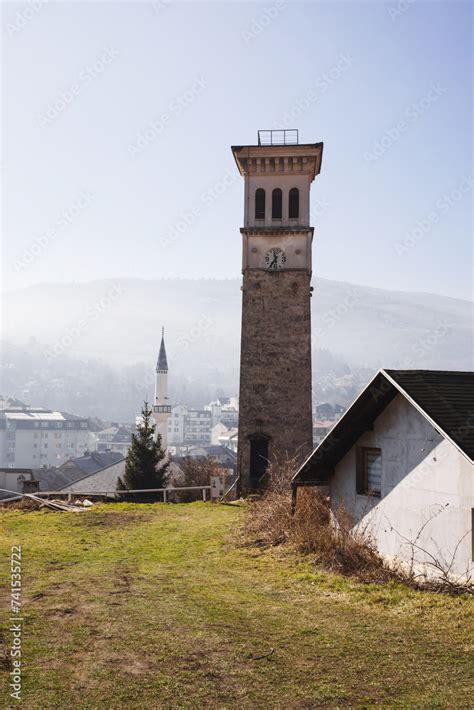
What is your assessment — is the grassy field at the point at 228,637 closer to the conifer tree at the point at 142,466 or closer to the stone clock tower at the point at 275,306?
the stone clock tower at the point at 275,306

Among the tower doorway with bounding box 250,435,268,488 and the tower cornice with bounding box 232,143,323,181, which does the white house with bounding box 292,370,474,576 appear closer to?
the tower doorway with bounding box 250,435,268,488

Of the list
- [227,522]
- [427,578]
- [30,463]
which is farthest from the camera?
[30,463]

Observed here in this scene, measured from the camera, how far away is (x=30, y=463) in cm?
14250

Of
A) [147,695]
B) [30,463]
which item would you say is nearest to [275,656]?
[147,695]

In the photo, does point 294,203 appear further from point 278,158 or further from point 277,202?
point 278,158

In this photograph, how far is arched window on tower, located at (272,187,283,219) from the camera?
31562 mm

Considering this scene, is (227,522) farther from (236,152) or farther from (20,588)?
(236,152)

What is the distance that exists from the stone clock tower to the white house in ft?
→ 48.6

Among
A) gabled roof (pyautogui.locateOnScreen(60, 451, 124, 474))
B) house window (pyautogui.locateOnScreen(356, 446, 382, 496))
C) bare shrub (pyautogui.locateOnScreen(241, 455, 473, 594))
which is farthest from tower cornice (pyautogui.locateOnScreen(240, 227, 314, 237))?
gabled roof (pyautogui.locateOnScreen(60, 451, 124, 474))

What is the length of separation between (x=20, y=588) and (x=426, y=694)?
716cm

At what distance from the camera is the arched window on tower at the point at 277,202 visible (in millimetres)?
31562

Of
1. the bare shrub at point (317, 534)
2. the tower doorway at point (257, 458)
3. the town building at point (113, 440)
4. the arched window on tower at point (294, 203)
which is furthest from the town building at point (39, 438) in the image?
the bare shrub at point (317, 534)

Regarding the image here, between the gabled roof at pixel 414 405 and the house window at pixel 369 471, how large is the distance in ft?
1.41

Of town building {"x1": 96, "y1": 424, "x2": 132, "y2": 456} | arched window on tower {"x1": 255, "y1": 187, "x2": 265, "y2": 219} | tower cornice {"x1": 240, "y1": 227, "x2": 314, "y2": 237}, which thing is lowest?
town building {"x1": 96, "y1": 424, "x2": 132, "y2": 456}
